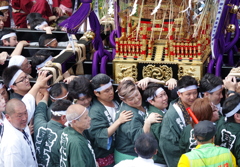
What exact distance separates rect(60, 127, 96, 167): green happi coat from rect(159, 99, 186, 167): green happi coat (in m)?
0.70

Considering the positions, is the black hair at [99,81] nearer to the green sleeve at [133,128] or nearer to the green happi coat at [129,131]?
the green happi coat at [129,131]

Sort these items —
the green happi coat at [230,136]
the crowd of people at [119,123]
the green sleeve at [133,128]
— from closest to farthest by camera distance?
the crowd of people at [119,123], the green happi coat at [230,136], the green sleeve at [133,128]

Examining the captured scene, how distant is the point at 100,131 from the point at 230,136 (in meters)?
1.20

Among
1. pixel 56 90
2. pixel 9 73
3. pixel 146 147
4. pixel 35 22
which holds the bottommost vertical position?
pixel 146 147

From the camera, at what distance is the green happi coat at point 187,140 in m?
4.39

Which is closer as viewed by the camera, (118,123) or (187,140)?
(187,140)

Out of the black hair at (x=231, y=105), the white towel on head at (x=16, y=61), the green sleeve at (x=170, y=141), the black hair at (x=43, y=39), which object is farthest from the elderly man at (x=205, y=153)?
the black hair at (x=43, y=39)

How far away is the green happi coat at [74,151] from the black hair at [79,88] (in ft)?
2.43

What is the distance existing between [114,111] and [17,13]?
4.55 meters

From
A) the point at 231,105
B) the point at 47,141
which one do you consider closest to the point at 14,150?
the point at 47,141

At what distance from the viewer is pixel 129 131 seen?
15.8 feet

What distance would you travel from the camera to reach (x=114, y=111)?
5.17m

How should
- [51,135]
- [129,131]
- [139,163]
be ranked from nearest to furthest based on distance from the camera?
[139,163] → [51,135] → [129,131]

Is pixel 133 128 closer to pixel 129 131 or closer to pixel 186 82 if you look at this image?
pixel 129 131
